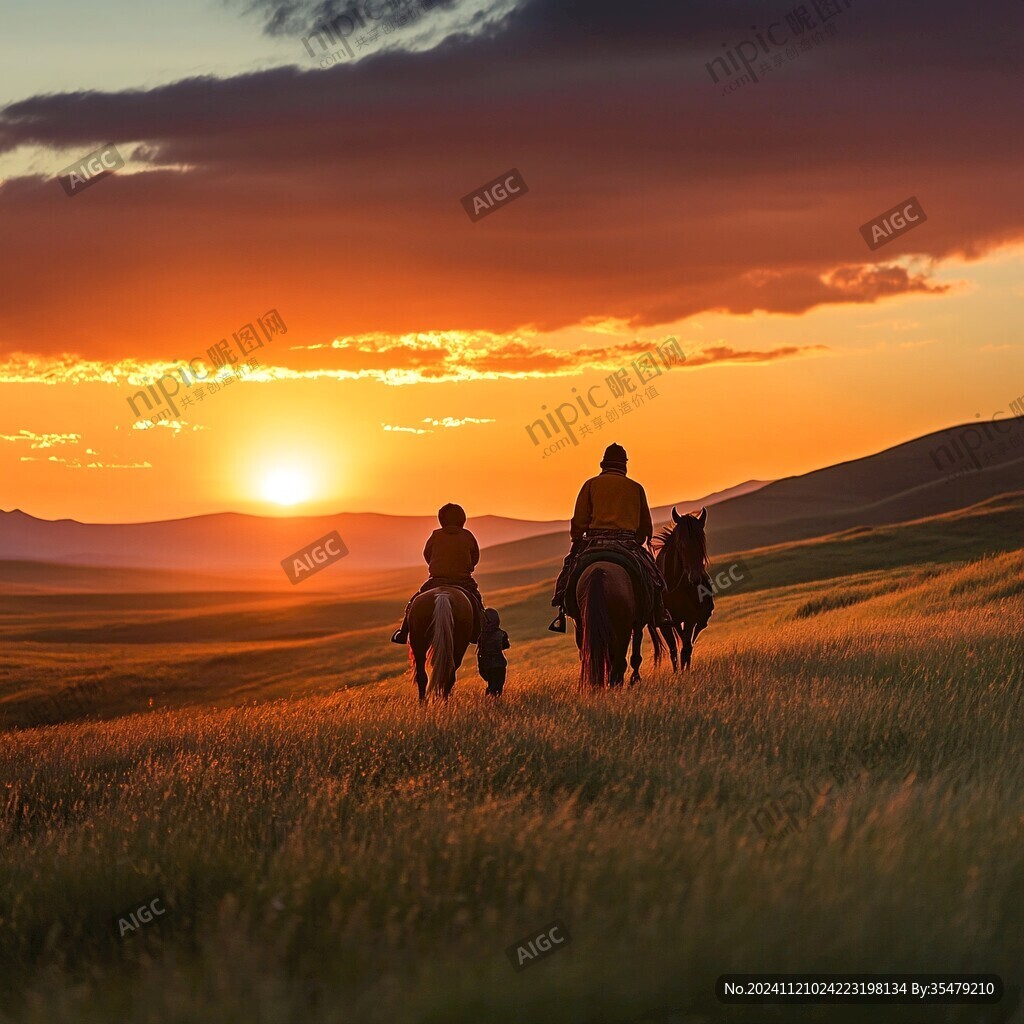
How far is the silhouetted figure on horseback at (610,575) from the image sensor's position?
1423cm

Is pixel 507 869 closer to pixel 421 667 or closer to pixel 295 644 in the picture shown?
pixel 421 667

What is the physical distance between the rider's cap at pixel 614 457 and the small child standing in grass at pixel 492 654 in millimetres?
2443

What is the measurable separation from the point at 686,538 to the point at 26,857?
11.7 meters

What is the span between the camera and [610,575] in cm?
1443

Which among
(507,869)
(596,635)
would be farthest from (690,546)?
(507,869)

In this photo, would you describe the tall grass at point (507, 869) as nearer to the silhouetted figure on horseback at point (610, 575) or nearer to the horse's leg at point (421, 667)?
the silhouetted figure on horseback at point (610, 575)

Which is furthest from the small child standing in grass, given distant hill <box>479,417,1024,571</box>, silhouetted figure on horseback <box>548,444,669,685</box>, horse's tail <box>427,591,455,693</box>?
distant hill <box>479,417,1024,571</box>

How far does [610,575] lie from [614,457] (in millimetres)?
1644

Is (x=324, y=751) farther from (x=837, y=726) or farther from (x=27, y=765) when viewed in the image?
(x=837, y=726)

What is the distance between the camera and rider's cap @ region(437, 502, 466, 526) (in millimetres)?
15625

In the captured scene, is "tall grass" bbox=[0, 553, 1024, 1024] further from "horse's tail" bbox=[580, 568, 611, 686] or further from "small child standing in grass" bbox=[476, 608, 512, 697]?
"small child standing in grass" bbox=[476, 608, 512, 697]

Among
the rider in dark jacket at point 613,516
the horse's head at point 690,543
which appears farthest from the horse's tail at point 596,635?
the horse's head at point 690,543

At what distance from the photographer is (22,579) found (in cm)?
17825

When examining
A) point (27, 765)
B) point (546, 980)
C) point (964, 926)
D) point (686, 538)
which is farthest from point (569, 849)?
point (686, 538)
